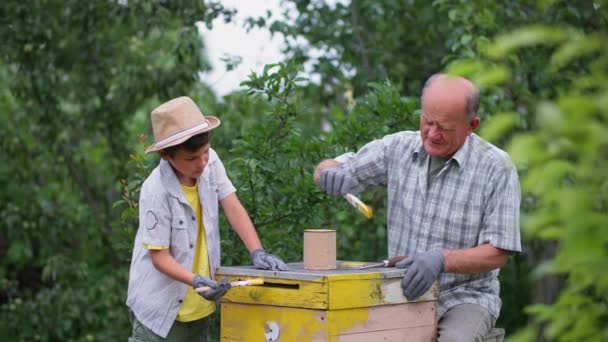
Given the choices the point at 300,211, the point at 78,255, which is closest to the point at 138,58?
the point at 78,255

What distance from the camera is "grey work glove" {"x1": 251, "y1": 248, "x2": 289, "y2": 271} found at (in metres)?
3.23

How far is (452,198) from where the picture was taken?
351 centimetres

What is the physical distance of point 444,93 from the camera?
134 inches

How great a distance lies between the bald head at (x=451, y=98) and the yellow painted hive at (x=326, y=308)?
0.64 m

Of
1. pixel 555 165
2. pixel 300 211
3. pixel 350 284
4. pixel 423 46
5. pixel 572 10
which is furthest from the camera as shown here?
pixel 423 46

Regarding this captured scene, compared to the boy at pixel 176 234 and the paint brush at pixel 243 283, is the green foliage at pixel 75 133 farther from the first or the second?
the paint brush at pixel 243 283

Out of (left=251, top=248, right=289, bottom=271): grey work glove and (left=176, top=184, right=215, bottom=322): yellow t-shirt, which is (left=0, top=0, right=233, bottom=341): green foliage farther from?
(left=251, top=248, right=289, bottom=271): grey work glove

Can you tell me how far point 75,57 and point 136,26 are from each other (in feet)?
1.57

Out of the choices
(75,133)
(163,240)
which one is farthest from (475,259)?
(75,133)

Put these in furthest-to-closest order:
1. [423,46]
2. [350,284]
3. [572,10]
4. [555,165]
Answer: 1. [423,46]
2. [572,10]
3. [350,284]
4. [555,165]

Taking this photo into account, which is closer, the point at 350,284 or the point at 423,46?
the point at 350,284

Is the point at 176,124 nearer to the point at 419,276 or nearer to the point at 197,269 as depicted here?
the point at 197,269

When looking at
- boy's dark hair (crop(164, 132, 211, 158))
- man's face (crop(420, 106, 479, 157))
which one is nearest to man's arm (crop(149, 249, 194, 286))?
boy's dark hair (crop(164, 132, 211, 158))

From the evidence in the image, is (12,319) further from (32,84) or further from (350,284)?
(350,284)
